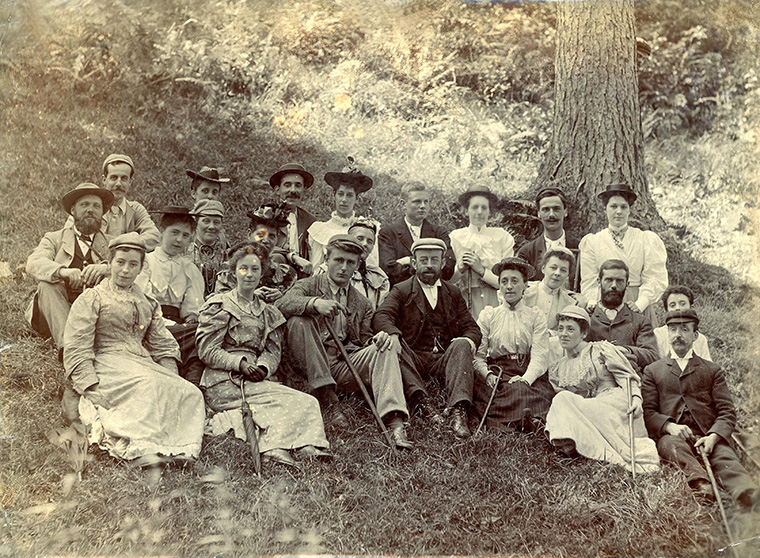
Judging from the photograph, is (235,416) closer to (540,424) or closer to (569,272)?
(540,424)

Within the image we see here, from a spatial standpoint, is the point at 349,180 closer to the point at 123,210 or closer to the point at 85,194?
the point at 123,210

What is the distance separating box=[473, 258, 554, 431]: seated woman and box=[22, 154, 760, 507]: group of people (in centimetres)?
1

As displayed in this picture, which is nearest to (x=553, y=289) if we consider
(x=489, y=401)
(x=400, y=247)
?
(x=489, y=401)

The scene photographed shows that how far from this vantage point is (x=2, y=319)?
5.75 metres

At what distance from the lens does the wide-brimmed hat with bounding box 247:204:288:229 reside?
6.12 meters

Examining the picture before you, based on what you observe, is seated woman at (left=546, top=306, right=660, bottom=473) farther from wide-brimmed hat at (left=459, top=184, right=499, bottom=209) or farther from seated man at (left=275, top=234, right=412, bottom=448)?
wide-brimmed hat at (left=459, top=184, right=499, bottom=209)

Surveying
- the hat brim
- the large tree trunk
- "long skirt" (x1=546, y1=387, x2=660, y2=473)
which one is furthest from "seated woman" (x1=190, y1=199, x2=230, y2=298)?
"long skirt" (x1=546, y1=387, x2=660, y2=473)

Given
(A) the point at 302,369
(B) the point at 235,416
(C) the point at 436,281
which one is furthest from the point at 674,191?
(B) the point at 235,416

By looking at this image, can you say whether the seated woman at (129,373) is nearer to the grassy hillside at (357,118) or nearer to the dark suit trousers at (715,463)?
the grassy hillside at (357,118)

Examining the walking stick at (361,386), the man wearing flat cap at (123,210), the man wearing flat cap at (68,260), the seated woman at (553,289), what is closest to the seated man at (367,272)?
the walking stick at (361,386)

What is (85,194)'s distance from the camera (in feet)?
19.1

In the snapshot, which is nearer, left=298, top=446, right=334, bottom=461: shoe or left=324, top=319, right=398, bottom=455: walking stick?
left=298, top=446, right=334, bottom=461: shoe

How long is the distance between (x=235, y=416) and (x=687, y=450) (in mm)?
2904

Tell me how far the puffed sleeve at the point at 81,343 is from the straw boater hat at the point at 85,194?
93 cm
